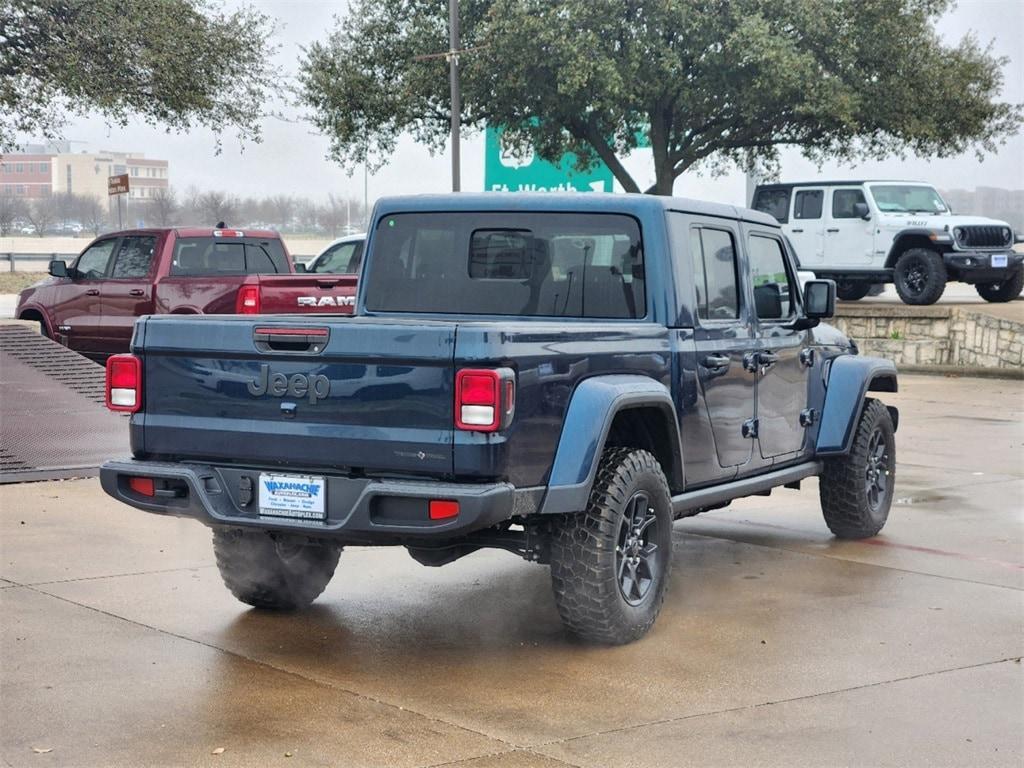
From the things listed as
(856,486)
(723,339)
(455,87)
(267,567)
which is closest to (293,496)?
(267,567)

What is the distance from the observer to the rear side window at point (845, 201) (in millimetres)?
24625

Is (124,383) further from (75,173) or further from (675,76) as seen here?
(75,173)

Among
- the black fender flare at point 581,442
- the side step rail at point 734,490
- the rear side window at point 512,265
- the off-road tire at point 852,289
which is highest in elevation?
the rear side window at point 512,265

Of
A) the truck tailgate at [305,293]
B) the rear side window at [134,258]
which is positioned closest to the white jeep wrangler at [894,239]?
the truck tailgate at [305,293]

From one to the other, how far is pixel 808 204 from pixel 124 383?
806 inches

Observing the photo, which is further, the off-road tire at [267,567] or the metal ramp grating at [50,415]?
the metal ramp grating at [50,415]

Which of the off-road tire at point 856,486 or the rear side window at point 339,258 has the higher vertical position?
the rear side window at point 339,258

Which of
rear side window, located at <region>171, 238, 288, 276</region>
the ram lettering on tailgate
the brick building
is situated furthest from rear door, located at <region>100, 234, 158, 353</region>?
the brick building

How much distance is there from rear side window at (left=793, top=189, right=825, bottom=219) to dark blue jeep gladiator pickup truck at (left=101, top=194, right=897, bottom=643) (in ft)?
58.5

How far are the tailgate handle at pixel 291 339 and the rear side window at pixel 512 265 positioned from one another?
136 cm

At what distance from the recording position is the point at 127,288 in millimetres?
16312

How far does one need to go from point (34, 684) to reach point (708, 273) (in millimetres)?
3458

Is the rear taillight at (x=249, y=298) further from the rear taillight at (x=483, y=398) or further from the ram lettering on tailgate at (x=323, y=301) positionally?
the rear taillight at (x=483, y=398)

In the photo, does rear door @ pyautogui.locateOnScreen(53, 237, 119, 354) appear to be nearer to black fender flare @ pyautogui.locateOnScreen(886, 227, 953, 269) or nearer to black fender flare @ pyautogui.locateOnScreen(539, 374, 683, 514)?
black fender flare @ pyautogui.locateOnScreen(539, 374, 683, 514)
